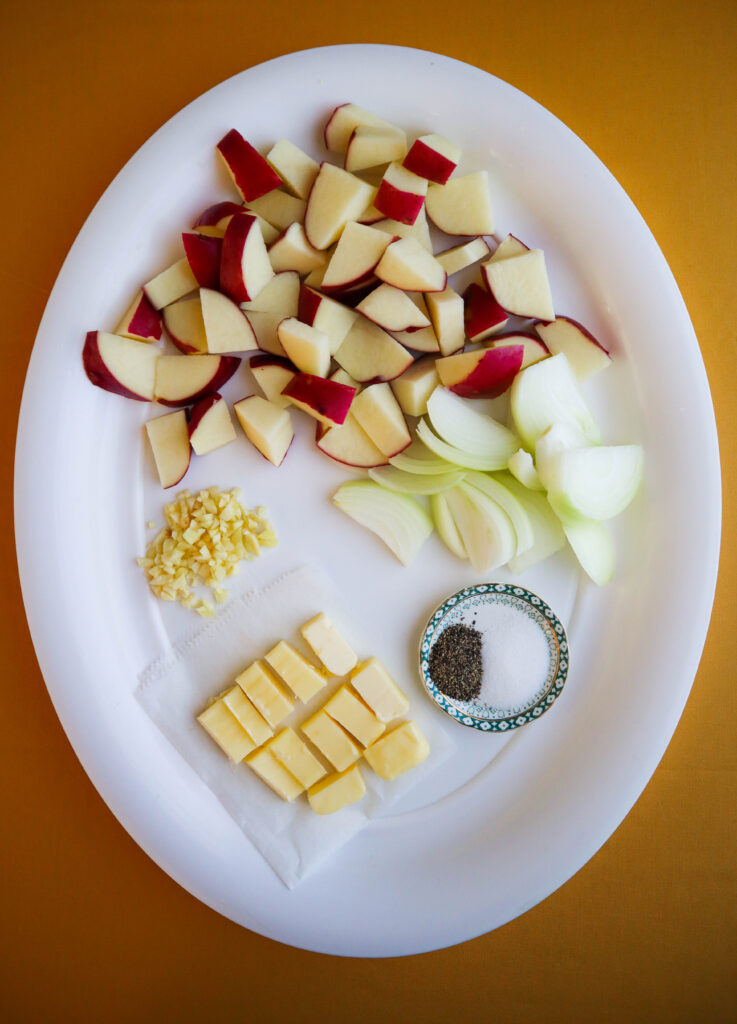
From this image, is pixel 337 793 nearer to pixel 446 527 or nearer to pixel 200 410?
pixel 446 527

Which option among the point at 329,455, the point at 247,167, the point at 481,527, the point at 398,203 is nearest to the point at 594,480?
the point at 481,527

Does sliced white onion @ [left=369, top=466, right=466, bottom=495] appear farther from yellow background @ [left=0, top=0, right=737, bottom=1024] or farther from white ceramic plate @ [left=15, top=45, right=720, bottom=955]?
yellow background @ [left=0, top=0, right=737, bottom=1024]

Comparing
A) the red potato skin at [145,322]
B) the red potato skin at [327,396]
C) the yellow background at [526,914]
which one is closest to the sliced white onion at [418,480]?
the red potato skin at [327,396]

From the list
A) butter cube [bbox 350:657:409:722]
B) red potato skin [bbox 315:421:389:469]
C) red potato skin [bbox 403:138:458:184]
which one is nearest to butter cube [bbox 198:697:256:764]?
butter cube [bbox 350:657:409:722]

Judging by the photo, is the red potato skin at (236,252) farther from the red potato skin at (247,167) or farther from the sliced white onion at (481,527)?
the sliced white onion at (481,527)

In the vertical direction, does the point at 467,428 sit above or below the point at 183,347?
below

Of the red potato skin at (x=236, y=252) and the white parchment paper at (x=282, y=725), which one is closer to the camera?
the red potato skin at (x=236, y=252)

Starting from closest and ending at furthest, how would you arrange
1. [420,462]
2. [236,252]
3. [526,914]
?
[236,252]
[420,462]
[526,914]
